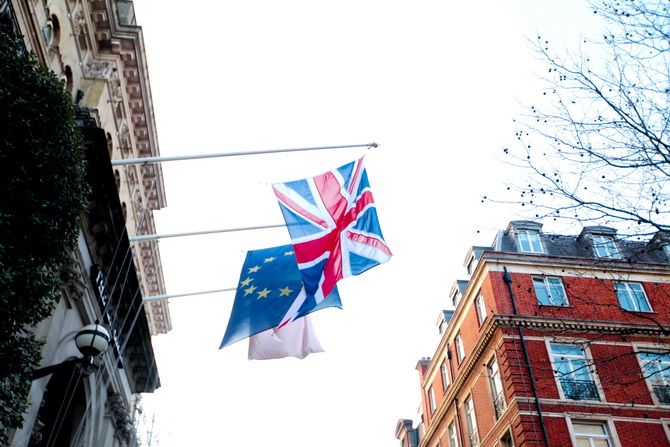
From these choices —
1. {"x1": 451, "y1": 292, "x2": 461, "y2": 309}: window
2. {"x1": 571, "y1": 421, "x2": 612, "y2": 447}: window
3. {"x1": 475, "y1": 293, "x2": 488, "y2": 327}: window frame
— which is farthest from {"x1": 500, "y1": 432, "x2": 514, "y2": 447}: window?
{"x1": 451, "y1": 292, "x2": 461, "y2": 309}: window

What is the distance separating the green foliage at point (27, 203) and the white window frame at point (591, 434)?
75.0 ft

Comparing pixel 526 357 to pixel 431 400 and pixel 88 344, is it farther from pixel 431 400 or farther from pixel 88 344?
pixel 88 344

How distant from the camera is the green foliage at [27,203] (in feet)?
31.2

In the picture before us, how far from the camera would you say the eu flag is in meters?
15.3

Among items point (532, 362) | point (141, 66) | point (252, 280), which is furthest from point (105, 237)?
point (532, 362)

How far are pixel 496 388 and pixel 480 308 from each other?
15.9 ft

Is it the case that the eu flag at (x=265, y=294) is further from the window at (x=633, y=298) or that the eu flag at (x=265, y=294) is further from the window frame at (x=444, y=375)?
the window frame at (x=444, y=375)

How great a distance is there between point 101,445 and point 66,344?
16.2 ft

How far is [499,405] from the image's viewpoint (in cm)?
2819

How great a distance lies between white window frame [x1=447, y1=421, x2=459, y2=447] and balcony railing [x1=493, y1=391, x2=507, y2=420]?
6066mm

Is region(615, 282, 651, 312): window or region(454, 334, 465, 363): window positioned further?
region(454, 334, 465, 363): window

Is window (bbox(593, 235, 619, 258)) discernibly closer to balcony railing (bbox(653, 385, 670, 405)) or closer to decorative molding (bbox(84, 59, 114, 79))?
balcony railing (bbox(653, 385, 670, 405))

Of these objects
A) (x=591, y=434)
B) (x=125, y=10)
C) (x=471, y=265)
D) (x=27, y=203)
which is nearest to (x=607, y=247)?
(x=27, y=203)

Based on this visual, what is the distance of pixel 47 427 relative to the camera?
15.3m
